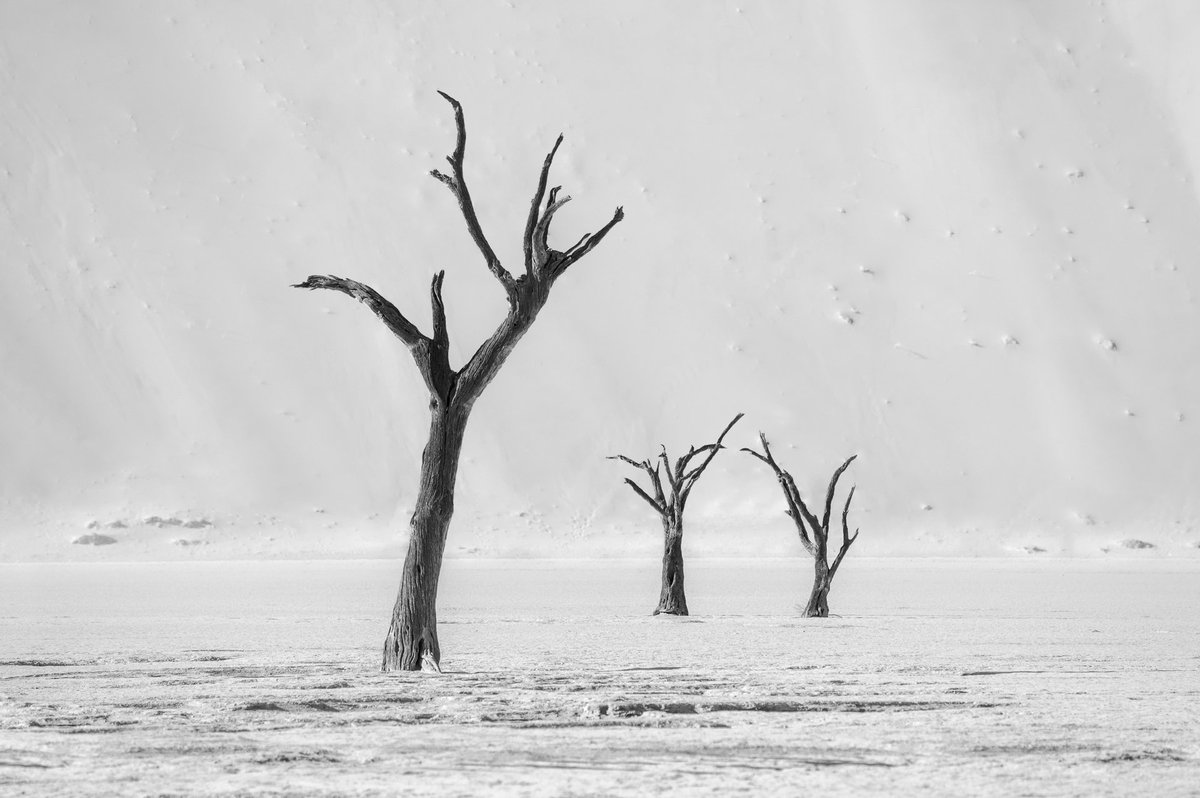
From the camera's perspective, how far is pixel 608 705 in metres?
8.35

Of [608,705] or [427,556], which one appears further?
[427,556]

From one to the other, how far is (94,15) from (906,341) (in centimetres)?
4201

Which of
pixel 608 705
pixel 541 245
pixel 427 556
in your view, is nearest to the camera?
pixel 608 705

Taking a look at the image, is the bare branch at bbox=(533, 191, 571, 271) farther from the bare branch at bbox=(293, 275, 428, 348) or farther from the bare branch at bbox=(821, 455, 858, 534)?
the bare branch at bbox=(821, 455, 858, 534)

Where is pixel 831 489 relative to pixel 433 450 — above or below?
above

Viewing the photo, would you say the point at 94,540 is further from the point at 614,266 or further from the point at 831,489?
the point at 831,489

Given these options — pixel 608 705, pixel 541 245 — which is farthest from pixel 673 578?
pixel 608 705

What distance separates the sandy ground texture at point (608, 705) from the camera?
19.7 ft

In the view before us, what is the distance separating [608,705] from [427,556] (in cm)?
306

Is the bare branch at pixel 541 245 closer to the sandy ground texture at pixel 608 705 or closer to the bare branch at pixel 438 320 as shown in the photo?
the bare branch at pixel 438 320

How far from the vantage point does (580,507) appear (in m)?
54.9

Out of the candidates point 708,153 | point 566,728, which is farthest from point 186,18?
point 566,728

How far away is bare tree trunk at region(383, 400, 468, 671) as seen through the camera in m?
11.0

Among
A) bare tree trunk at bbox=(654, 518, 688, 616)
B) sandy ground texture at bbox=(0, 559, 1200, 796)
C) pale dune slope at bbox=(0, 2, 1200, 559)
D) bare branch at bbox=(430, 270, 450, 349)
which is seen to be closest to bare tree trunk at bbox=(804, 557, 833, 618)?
sandy ground texture at bbox=(0, 559, 1200, 796)
